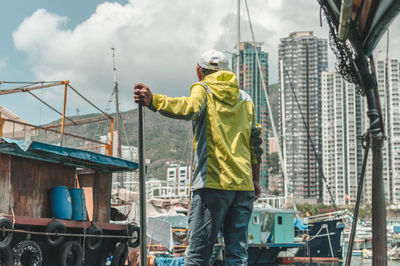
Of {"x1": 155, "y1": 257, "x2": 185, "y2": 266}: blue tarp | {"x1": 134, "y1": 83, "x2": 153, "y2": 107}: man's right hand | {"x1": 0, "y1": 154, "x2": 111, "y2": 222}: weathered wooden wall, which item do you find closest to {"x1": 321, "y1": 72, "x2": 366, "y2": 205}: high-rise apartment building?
{"x1": 155, "y1": 257, "x2": 185, "y2": 266}: blue tarp

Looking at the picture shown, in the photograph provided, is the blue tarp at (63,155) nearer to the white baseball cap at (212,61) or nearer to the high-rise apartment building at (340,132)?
the white baseball cap at (212,61)

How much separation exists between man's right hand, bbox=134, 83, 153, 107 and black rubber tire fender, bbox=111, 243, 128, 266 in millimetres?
6904

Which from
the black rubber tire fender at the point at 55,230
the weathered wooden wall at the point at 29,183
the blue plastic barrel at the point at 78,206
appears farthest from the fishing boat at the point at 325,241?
the black rubber tire fender at the point at 55,230

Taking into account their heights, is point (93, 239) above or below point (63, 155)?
below

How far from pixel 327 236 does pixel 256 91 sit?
179 ft

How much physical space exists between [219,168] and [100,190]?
7.04 metres

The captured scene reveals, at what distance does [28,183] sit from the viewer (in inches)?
314

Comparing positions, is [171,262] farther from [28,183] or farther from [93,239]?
[28,183]

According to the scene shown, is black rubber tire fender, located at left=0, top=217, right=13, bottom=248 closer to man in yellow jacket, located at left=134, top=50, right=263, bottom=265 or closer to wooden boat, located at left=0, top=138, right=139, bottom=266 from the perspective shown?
wooden boat, located at left=0, top=138, right=139, bottom=266

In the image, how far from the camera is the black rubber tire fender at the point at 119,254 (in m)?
8.85

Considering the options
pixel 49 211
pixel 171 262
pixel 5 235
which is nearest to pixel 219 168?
pixel 5 235

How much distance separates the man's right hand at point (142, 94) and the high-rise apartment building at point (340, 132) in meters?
91.9

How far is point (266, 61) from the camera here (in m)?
76.5

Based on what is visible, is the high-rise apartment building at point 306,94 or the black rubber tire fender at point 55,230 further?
the high-rise apartment building at point 306,94
